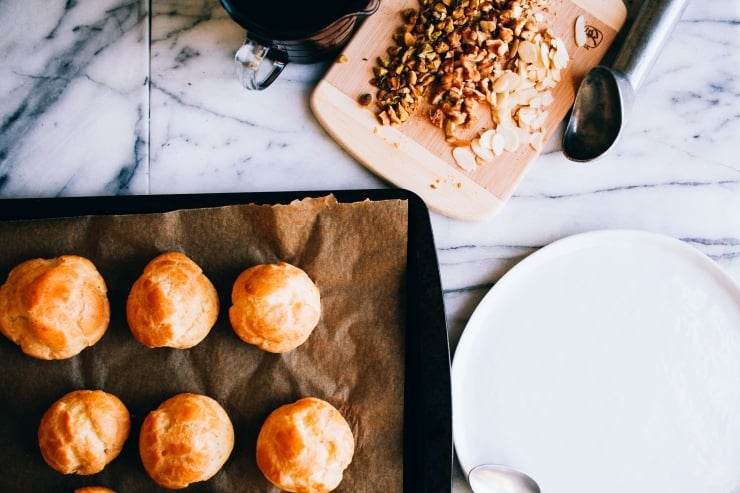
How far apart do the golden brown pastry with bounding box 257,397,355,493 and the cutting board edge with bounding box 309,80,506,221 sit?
0.45 metres

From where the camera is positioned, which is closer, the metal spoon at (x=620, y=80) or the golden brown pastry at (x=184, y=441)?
the golden brown pastry at (x=184, y=441)

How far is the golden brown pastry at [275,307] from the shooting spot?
1.15 metres

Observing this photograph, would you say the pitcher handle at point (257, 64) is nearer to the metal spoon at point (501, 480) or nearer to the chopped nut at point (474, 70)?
the chopped nut at point (474, 70)

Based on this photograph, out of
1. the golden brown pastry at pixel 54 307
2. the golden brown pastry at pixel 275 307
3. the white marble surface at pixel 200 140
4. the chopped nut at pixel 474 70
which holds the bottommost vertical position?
the golden brown pastry at pixel 54 307

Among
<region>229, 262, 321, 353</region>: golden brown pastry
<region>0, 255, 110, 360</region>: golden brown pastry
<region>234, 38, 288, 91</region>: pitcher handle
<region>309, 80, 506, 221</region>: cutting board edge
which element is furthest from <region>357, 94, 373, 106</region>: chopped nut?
<region>0, 255, 110, 360</region>: golden brown pastry

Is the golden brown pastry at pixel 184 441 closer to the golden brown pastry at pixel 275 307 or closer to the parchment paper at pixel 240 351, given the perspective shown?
the parchment paper at pixel 240 351

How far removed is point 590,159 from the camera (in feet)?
4.25

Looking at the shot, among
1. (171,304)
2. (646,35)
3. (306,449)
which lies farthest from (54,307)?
(646,35)

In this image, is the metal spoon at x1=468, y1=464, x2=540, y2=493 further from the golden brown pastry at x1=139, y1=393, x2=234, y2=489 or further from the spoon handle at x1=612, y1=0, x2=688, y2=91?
the spoon handle at x1=612, y1=0, x2=688, y2=91

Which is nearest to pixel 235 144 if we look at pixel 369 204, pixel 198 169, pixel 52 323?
pixel 198 169

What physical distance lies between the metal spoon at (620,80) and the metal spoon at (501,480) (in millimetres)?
612

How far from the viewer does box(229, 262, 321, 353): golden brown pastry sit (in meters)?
1.15

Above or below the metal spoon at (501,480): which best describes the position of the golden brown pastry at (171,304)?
above

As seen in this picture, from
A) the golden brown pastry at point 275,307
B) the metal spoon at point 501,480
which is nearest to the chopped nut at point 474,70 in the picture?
the golden brown pastry at point 275,307
